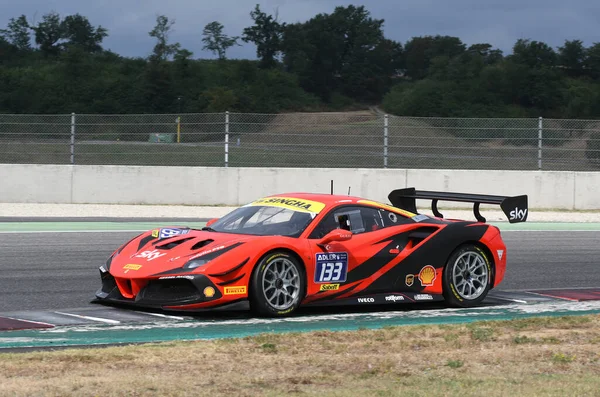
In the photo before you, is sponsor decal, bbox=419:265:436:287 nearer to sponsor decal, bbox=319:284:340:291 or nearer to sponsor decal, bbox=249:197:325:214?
sponsor decal, bbox=319:284:340:291

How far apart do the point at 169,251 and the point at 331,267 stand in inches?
57.8

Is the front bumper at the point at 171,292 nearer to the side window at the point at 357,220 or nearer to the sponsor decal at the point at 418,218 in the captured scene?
the side window at the point at 357,220

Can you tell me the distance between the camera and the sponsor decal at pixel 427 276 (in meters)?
9.99

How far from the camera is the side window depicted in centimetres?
957

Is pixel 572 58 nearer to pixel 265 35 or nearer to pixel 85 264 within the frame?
pixel 265 35

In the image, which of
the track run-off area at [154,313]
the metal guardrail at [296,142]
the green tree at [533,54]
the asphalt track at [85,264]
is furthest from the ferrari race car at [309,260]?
the green tree at [533,54]

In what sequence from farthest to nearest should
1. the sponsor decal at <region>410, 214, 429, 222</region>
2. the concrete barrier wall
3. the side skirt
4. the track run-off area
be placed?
1. the concrete barrier wall
2. the sponsor decal at <region>410, 214, 429, 222</region>
3. the side skirt
4. the track run-off area

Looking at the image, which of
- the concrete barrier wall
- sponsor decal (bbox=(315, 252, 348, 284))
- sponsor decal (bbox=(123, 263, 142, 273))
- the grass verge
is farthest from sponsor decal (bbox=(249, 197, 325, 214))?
the concrete barrier wall

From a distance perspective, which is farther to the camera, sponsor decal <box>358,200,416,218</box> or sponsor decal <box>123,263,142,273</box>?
sponsor decal <box>358,200,416,218</box>

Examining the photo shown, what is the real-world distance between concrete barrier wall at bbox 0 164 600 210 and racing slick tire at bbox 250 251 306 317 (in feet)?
41.7

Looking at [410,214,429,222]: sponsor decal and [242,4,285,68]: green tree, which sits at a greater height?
[242,4,285,68]: green tree

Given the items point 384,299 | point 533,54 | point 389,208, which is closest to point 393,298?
point 384,299

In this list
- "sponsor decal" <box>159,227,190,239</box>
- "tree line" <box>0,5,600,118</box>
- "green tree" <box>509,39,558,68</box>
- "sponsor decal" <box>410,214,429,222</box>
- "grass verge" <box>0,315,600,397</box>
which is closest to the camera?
"grass verge" <box>0,315,600,397</box>

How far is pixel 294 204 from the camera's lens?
32.5ft
